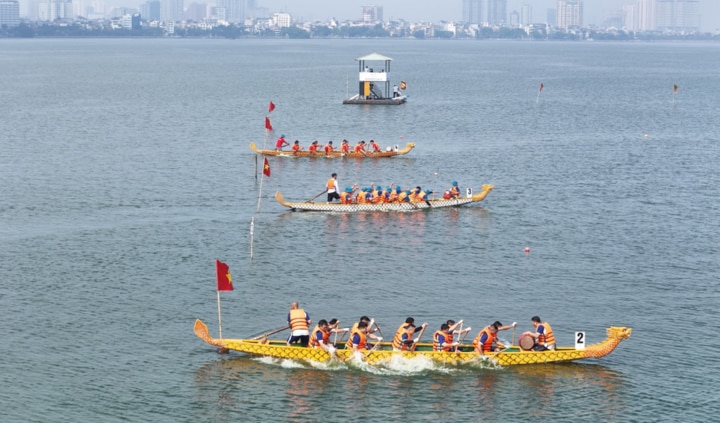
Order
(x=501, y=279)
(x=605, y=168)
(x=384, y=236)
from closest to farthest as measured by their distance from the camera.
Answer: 1. (x=501, y=279)
2. (x=384, y=236)
3. (x=605, y=168)

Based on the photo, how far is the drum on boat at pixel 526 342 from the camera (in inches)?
1668

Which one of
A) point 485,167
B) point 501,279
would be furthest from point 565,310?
point 485,167

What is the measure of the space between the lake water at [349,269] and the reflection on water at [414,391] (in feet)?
0.35

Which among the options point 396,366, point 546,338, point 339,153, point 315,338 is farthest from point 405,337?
point 339,153

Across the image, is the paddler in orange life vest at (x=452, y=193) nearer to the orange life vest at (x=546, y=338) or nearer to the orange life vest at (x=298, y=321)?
the orange life vest at (x=546, y=338)

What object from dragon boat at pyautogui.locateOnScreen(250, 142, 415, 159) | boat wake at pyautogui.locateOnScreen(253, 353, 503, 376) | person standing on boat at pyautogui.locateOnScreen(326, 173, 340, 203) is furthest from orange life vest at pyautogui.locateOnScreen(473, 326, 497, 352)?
dragon boat at pyautogui.locateOnScreen(250, 142, 415, 159)

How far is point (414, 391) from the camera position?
40031mm

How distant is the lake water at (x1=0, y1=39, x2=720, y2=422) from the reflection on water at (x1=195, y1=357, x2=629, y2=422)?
0.35 feet

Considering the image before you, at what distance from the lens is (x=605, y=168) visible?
88.6 meters

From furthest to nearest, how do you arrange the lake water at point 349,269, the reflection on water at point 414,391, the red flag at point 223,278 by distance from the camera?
the red flag at point 223,278
the lake water at point 349,269
the reflection on water at point 414,391

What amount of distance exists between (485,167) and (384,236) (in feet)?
88.9

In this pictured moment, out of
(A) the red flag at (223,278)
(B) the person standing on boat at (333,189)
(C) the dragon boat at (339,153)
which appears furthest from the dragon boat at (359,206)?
(A) the red flag at (223,278)

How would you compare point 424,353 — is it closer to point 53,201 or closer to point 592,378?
point 592,378

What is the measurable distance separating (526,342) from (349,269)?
15.9m
